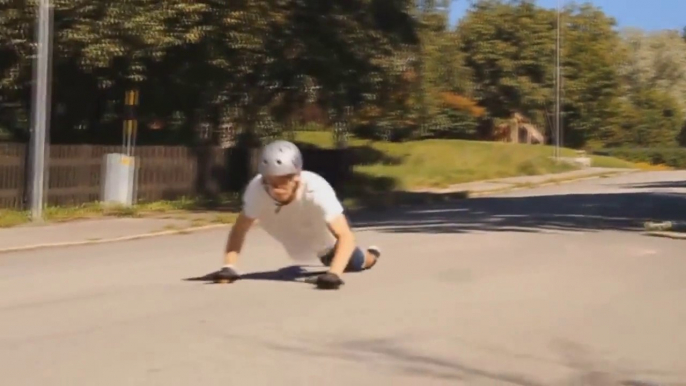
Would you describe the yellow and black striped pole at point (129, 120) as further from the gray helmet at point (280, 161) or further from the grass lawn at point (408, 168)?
the gray helmet at point (280, 161)

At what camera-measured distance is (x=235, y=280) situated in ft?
38.7

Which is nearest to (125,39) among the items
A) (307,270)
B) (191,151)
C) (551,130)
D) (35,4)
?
(35,4)

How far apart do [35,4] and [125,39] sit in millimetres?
1919

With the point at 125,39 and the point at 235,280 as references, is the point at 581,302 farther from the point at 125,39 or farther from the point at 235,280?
the point at 125,39

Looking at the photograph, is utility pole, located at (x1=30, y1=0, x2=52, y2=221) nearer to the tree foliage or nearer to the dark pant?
the tree foliage

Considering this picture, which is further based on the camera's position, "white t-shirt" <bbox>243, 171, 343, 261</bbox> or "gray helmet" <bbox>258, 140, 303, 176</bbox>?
"white t-shirt" <bbox>243, 171, 343, 261</bbox>

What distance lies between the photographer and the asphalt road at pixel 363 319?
786 centimetres

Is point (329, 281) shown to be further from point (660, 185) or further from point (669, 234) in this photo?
point (660, 185)

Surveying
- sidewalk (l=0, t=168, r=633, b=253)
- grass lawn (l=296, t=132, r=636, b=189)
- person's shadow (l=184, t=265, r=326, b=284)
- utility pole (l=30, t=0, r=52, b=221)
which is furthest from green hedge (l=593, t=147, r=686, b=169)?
person's shadow (l=184, t=265, r=326, b=284)

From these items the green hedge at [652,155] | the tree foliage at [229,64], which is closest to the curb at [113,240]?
the tree foliage at [229,64]

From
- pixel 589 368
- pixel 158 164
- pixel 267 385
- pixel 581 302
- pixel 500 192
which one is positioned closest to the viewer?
pixel 267 385

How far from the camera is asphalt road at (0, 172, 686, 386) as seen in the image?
25.8 feet

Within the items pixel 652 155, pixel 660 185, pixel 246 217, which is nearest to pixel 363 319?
pixel 246 217

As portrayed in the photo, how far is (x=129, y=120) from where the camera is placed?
27.0m
